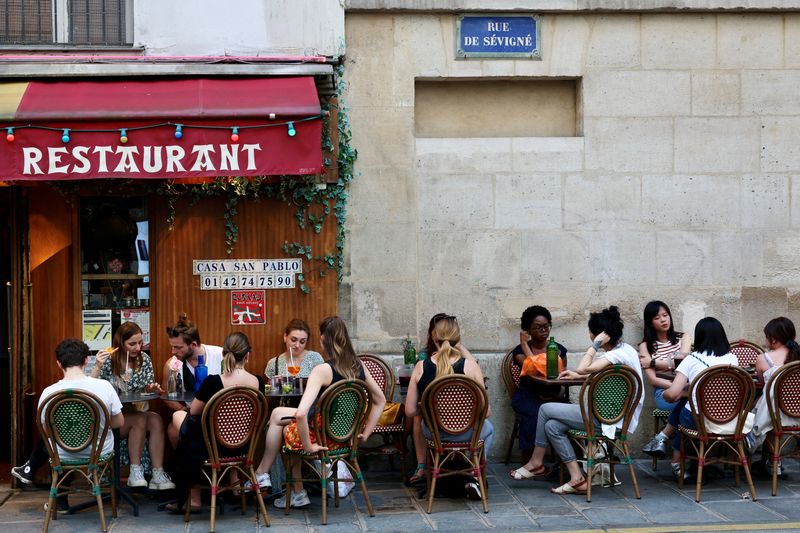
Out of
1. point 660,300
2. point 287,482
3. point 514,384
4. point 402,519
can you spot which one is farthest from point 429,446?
point 660,300

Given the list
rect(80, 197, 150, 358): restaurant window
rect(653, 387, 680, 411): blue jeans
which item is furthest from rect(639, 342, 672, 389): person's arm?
rect(80, 197, 150, 358): restaurant window

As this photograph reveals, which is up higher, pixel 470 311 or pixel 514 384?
pixel 470 311

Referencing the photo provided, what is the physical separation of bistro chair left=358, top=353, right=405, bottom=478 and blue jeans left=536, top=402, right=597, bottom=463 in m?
1.22

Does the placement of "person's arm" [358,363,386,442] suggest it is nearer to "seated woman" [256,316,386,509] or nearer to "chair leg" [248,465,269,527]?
"seated woman" [256,316,386,509]

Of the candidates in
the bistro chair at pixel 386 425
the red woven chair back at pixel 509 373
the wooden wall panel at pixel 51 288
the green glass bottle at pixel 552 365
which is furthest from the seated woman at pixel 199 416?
the red woven chair back at pixel 509 373

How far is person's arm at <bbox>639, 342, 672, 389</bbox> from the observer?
8.12 m

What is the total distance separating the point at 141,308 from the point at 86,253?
681 millimetres

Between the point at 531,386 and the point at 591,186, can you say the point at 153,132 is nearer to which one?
the point at 531,386

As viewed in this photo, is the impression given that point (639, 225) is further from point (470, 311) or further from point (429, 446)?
point (429, 446)

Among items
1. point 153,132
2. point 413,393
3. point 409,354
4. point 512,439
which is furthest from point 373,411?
point 153,132

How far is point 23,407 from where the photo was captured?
800cm

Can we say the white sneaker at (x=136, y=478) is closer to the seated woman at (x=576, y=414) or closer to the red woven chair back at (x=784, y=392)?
the seated woman at (x=576, y=414)

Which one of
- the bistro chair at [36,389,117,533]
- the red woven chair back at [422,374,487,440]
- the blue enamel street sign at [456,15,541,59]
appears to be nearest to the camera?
the bistro chair at [36,389,117,533]

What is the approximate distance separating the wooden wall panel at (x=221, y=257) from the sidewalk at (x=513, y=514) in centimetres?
167
